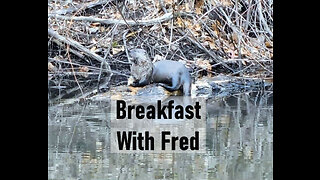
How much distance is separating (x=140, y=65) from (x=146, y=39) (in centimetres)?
16

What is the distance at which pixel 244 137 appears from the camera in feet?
12.7

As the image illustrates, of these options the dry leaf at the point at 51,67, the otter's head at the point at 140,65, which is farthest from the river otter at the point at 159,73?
the dry leaf at the point at 51,67

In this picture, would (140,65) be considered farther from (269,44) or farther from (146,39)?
(269,44)

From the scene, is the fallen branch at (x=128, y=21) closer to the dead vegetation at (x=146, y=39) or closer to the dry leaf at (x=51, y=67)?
the dead vegetation at (x=146, y=39)

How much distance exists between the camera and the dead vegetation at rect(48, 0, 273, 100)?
397 centimetres

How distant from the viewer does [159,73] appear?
155 inches

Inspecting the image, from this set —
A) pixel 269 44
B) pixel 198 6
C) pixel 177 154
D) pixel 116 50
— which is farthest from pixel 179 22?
pixel 177 154

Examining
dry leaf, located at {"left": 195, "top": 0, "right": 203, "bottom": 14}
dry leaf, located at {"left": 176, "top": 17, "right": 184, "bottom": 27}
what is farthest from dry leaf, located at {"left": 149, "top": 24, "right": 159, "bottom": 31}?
dry leaf, located at {"left": 195, "top": 0, "right": 203, "bottom": 14}

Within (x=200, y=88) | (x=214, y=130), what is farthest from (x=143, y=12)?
(x=214, y=130)

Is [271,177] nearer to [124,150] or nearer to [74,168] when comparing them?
[124,150]

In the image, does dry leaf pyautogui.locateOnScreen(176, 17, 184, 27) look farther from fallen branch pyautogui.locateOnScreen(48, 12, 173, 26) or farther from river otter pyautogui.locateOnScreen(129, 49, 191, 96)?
river otter pyautogui.locateOnScreen(129, 49, 191, 96)

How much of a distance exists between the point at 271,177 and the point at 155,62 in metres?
0.92

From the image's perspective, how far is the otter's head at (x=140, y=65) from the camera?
155 inches

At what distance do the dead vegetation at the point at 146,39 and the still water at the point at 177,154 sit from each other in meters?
0.16
